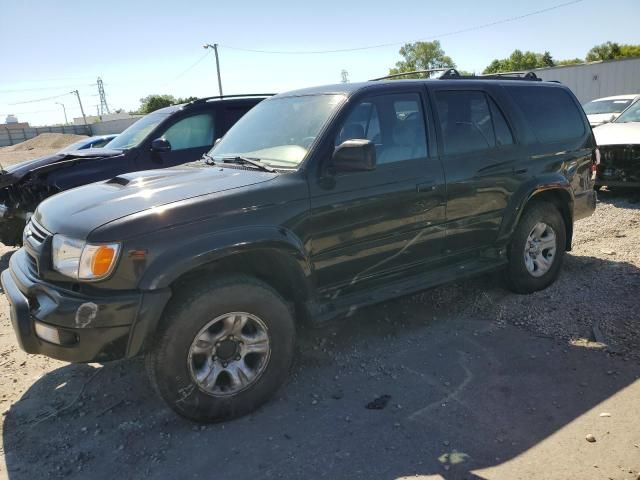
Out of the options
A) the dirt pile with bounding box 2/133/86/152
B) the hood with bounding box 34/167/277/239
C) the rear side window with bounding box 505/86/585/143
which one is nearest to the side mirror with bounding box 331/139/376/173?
the hood with bounding box 34/167/277/239

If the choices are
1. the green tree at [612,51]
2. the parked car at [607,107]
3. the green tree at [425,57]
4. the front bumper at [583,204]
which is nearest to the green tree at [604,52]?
the green tree at [612,51]

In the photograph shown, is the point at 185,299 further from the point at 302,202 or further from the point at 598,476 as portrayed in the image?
the point at 598,476

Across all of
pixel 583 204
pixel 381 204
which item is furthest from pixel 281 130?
pixel 583 204

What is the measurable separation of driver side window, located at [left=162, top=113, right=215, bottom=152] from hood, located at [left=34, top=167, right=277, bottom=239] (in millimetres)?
3305

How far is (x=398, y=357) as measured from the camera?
387 centimetres

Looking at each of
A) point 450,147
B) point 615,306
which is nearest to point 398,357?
point 450,147

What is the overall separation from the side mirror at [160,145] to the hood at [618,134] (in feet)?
22.5

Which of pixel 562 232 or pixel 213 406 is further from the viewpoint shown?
pixel 562 232

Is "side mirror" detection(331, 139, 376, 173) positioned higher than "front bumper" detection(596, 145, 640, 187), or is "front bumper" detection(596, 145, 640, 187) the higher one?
"side mirror" detection(331, 139, 376, 173)

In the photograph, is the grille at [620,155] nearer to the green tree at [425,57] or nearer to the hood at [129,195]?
the hood at [129,195]

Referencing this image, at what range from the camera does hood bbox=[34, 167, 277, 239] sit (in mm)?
2926

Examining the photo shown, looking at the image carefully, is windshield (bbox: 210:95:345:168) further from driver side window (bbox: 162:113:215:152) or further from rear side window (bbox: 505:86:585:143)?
driver side window (bbox: 162:113:215:152)

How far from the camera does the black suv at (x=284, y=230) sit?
2.79 metres

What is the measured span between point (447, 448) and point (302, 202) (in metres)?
1.67
